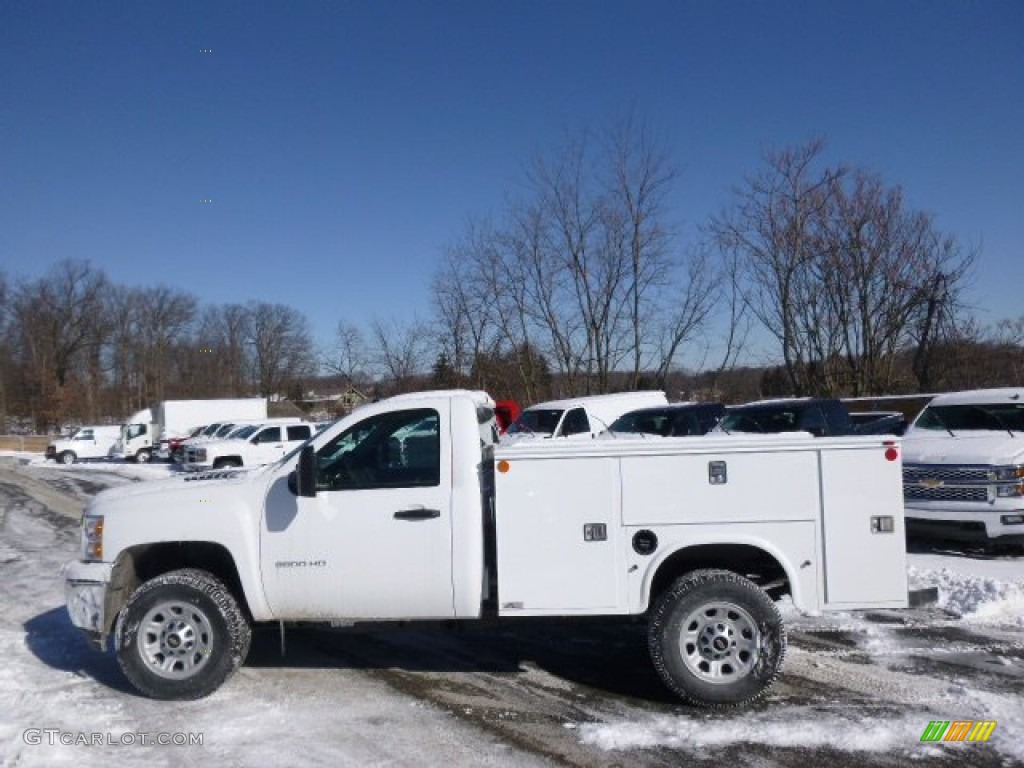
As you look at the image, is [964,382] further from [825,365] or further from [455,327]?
[455,327]

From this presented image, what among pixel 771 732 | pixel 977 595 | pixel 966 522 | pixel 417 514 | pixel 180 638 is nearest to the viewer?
pixel 771 732

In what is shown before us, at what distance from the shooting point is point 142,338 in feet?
276

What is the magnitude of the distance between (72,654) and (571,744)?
14.4 feet

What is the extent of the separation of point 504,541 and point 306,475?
1.38 m

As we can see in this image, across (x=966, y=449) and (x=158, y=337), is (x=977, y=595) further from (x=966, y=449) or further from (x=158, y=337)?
(x=158, y=337)

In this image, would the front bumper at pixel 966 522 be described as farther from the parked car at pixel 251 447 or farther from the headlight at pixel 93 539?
the parked car at pixel 251 447

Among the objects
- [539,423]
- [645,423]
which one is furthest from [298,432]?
[645,423]

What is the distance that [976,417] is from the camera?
1116cm

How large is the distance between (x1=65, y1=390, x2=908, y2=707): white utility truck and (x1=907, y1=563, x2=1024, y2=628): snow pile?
9.12ft

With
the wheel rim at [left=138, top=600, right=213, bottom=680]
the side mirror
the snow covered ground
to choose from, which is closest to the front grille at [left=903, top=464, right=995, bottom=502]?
the snow covered ground

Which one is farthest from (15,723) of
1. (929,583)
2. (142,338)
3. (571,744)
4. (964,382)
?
(142,338)

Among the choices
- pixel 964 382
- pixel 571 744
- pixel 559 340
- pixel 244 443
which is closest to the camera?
pixel 571 744

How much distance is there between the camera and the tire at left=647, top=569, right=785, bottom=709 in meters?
5.03

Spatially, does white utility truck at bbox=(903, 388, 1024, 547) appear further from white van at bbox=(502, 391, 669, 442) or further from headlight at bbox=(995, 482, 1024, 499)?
white van at bbox=(502, 391, 669, 442)
